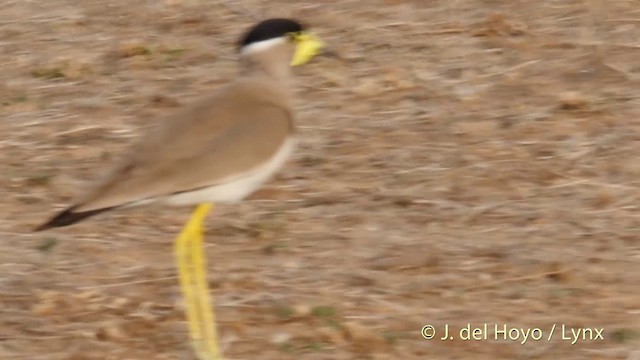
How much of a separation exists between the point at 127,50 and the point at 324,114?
1370 millimetres

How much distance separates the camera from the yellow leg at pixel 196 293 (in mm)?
4781

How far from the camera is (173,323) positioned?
506 centimetres

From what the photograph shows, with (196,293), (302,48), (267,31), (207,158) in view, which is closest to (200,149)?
(207,158)

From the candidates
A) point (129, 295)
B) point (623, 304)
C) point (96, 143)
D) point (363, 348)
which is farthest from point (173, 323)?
point (96, 143)

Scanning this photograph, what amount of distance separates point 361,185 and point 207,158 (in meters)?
1.65

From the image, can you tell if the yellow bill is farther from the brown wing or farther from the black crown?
the brown wing

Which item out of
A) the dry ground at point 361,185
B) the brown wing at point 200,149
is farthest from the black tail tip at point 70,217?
the dry ground at point 361,185

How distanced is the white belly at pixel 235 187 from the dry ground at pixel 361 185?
0.47 meters

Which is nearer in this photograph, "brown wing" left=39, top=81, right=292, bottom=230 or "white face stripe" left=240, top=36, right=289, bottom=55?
"brown wing" left=39, top=81, right=292, bottom=230

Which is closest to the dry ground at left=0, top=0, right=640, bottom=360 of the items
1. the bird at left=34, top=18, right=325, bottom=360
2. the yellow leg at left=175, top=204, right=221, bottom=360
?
the yellow leg at left=175, top=204, right=221, bottom=360

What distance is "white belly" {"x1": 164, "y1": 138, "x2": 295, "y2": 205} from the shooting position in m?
4.79

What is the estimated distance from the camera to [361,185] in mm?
6371

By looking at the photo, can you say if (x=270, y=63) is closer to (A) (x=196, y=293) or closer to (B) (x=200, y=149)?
(B) (x=200, y=149)

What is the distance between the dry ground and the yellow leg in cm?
10
